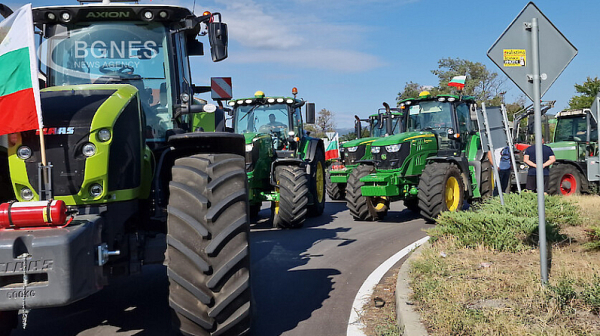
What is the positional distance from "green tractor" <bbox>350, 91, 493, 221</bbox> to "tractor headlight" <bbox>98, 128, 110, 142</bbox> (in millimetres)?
7731

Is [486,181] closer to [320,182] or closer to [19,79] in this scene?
[320,182]

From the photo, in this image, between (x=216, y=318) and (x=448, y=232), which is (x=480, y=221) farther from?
(x=216, y=318)

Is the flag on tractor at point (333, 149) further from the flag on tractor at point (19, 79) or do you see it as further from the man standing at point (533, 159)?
the flag on tractor at point (19, 79)

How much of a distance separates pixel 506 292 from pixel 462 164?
732 centimetres

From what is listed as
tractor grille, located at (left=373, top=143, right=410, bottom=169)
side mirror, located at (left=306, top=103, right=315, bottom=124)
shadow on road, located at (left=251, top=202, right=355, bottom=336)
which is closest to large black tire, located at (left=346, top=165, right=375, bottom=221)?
tractor grille, located at (left=373, top=143, right=410, bottom=169)

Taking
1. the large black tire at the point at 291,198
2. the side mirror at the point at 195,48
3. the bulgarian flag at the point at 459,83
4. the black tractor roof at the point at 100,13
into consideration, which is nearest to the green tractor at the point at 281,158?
the large black tire at the point at 291,198

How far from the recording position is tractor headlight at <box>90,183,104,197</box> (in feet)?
13.0

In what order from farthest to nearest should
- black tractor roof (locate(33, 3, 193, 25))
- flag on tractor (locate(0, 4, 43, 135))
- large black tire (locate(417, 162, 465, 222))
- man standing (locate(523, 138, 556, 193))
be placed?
man standing (locate(523, 138, 556, 193)), large black tire (locate(417, 162, 465, 222)), black tractor roof (locate(33, 3, 193, 25)), flag on tractor (locate(0, 4, 43, 135))

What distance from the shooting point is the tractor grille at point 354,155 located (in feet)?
53.2

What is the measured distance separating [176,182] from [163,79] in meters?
1.68

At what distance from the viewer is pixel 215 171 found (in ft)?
13.6

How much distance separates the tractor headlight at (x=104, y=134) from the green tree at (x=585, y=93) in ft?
102

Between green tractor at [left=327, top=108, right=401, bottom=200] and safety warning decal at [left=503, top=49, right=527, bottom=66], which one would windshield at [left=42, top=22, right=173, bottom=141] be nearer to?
safety warning decal at [left=503, top=49, right=527, bottom=66]

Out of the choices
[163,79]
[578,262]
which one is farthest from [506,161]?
[163,79]
